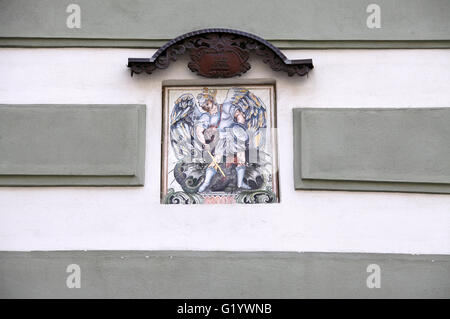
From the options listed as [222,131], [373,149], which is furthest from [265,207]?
Result: [373,149]

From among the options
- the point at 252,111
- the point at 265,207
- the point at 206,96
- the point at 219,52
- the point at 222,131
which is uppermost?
the point at 219,52

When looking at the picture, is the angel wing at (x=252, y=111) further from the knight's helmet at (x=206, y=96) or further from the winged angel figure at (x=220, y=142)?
the knight's helmet at (x=206, y=96)

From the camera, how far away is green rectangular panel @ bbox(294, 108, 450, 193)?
7750 millimetres

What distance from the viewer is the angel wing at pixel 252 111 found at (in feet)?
26.6

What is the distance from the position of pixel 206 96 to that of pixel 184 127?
0.38 metres

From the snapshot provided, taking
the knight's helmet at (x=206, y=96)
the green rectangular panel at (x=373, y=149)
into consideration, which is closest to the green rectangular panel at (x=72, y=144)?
the knight's helmet at (x=206, y=96)

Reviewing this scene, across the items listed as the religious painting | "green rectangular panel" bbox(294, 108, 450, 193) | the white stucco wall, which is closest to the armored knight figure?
the religious painting

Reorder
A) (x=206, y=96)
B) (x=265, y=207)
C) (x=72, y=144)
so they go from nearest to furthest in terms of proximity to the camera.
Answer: (x=265, y=207) < (x=72, y=144) < (x=206, y=96)

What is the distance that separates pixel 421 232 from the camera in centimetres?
767

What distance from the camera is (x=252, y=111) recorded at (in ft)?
26.9

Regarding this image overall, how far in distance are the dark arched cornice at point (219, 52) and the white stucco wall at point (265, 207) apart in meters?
0.16

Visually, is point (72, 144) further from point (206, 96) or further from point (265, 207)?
point (265, 207)
